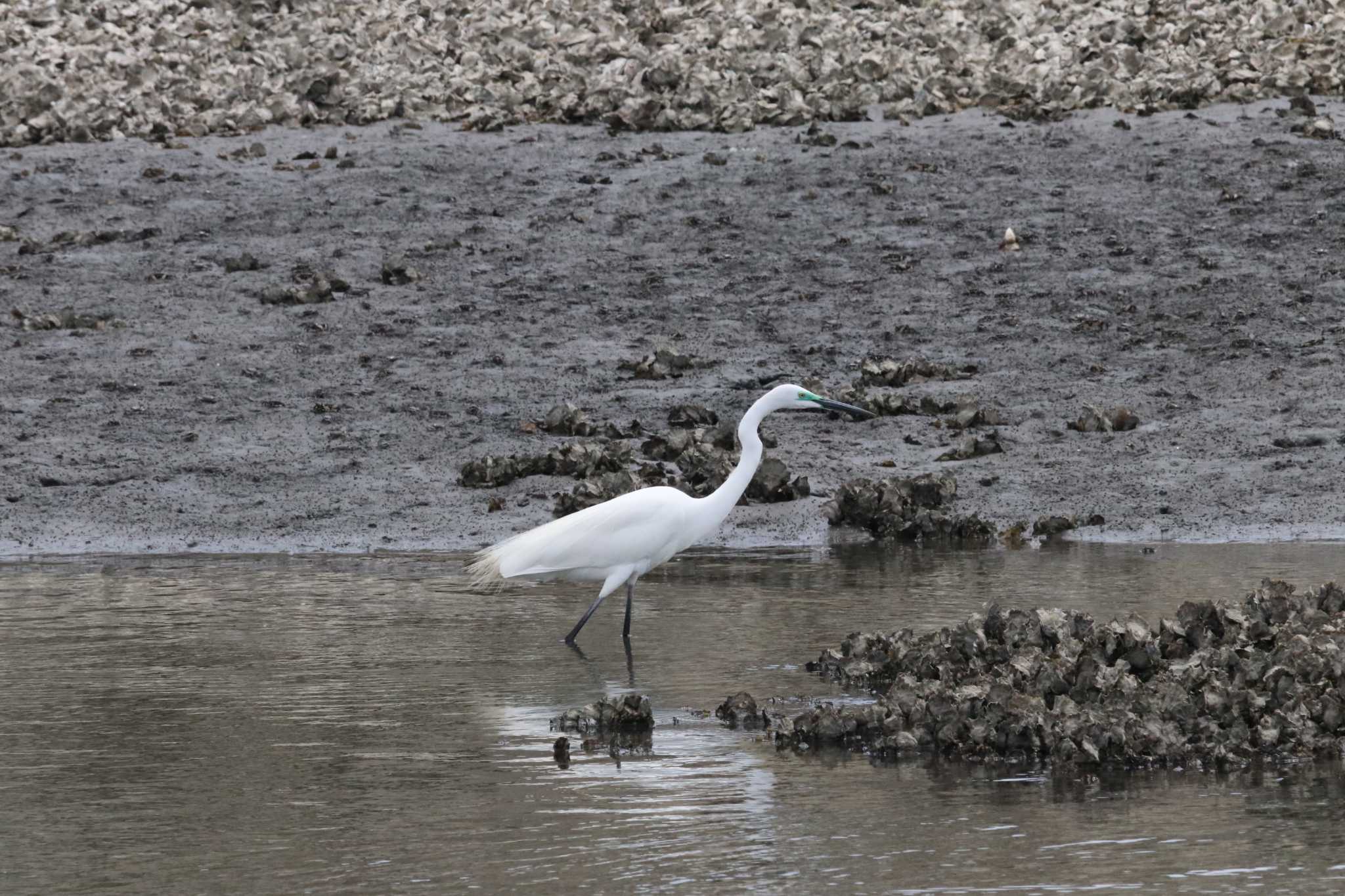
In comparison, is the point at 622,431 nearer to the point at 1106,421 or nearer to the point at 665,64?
the point at 1106,421

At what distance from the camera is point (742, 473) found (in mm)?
10164

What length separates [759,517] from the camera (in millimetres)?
12750

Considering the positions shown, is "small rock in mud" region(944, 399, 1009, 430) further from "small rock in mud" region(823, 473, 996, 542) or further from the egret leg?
the egret leg

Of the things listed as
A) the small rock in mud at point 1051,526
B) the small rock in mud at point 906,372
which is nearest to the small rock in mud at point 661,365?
the small rock in mud at point 906,372

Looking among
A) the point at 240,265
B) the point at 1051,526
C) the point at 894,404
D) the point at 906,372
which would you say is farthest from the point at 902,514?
the point at 240,265

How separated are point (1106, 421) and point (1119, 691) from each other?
7.27m

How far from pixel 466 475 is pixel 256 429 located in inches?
74.9

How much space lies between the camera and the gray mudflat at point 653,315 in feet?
42.9

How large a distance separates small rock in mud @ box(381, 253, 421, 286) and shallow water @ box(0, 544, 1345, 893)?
6446mm

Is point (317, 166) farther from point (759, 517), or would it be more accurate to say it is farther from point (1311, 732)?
point (1311, 732)

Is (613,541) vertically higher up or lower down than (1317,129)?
lower down

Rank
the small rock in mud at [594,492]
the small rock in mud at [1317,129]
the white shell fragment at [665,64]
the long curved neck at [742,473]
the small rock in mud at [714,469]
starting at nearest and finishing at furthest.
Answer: the long curved neck at [742,473]
the small rock in mud at [594,492]
the small rock in mud at [714,469]
the small rock in mud at [1317,129]
the white shell fragment at [665,64]

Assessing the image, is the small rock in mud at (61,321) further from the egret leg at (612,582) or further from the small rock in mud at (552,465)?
the egret leg at (612,582)

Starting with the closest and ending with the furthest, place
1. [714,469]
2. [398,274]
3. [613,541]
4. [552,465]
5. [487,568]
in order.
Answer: [613,541]
[487,568]
[714,469]
[552,465]
[398,274]
